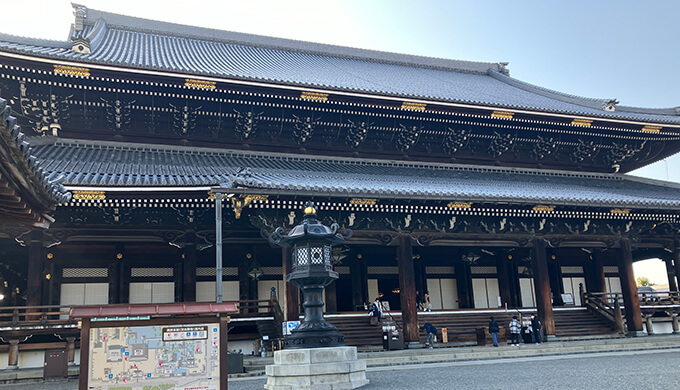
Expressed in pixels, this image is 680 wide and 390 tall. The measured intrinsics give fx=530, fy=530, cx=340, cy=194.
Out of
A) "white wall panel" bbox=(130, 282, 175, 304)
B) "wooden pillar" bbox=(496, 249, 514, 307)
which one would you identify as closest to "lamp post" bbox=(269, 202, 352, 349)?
"white wall panel" bbox=(130, 282, 175, 304)

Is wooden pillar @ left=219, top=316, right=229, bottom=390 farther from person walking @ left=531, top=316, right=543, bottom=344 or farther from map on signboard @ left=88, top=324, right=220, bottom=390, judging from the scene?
person walking @ left=531, top=316, right=543, bottom=344

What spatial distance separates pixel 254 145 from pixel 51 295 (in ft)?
25.7

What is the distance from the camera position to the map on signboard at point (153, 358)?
7156 mm

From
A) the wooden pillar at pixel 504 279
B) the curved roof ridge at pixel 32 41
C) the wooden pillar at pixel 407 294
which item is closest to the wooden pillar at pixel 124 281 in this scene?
the curved roof ridge at pixel 32 41

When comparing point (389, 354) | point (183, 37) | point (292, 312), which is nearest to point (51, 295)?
point (292, 312)

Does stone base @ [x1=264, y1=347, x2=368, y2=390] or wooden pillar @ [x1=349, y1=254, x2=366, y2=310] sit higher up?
wooden pillar @ [x1=349, y1=254, x2=366, y2=310]

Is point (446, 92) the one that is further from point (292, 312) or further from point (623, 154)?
point (292, 312)

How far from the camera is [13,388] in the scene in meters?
11.9

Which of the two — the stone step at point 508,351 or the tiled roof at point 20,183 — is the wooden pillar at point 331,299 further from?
the tiled roof at point 20,183

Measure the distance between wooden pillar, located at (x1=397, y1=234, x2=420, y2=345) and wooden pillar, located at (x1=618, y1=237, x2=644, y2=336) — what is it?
318 inches

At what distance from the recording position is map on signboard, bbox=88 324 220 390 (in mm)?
7156

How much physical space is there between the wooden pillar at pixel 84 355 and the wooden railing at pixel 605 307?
60.5 feet


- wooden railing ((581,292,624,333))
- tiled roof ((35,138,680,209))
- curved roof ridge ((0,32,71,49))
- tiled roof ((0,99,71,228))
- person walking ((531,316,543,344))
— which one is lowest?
person walking ((531,316,543,344))

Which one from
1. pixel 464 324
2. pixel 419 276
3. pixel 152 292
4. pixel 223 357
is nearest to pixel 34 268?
pixel 152 292
